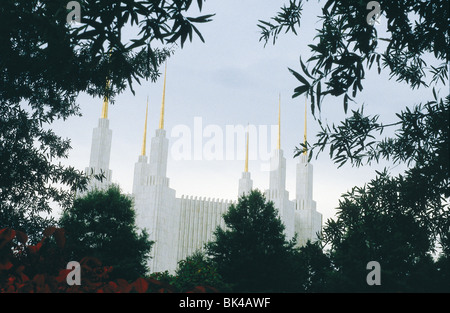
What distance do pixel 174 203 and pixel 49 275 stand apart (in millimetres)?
45847

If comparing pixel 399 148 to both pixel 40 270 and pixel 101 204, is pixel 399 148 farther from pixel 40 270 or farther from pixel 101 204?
pixel 101 204

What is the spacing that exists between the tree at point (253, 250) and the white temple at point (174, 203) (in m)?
18.8

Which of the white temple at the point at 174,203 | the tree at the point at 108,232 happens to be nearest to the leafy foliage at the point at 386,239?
the tree at the point at 108,232

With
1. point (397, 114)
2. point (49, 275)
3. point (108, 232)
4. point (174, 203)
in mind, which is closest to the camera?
point (49, 275)

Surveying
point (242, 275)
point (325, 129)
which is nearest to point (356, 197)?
point (325, 129)

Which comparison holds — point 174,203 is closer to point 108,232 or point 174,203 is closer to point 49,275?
point 108,232

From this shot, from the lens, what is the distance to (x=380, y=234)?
56.5ft

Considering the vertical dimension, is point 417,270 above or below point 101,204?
below

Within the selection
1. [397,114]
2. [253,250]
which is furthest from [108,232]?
[397,114]

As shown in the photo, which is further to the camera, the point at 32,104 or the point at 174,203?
the point at 174,203

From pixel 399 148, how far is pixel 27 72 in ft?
26.0

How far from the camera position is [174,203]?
48688 millimetres

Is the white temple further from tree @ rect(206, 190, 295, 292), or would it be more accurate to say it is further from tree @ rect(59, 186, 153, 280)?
tree @ rect(206, 190, 295, 292)

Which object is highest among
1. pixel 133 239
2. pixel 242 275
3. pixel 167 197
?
pixel 167 197
